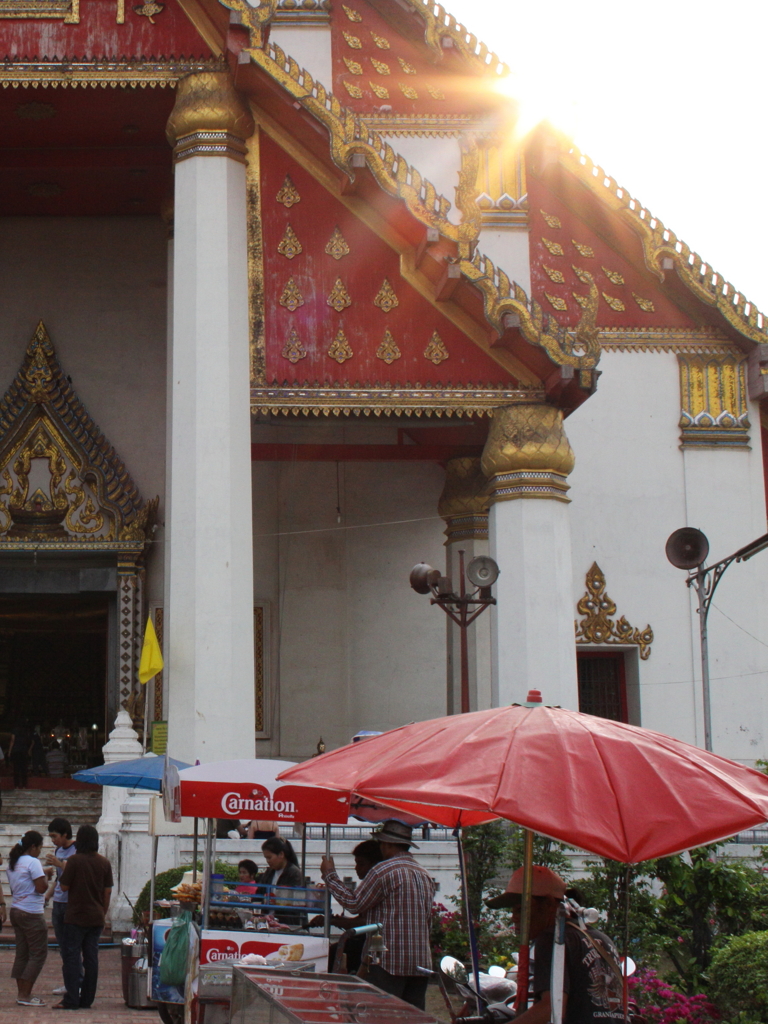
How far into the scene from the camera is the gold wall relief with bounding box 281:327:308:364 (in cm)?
1218

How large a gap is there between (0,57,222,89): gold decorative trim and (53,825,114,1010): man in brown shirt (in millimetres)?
7453

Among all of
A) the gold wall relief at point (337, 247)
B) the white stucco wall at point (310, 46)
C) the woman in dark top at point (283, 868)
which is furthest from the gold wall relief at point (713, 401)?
the woman in dark top at point (283, 868)

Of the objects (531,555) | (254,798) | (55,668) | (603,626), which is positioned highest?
(531,555)

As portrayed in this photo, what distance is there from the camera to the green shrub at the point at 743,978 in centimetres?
596

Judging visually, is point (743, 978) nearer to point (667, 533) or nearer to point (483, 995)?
point (483, 995)

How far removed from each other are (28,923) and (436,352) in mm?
6452

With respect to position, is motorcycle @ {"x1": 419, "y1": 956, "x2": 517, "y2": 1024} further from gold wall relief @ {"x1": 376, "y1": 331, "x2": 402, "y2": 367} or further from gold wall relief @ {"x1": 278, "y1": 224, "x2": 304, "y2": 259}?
gold wall relief @ {"x1": 278, "y1": 224, "x2": 304, "y2": 259}

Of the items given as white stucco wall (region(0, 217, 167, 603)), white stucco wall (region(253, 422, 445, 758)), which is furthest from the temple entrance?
white stucco wall (region(253, 422, 445, 758))

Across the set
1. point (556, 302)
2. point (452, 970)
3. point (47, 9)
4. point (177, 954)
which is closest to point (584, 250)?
point (556, 302)

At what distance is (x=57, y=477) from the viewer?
15844 mm

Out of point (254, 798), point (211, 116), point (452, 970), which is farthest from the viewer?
point (211, 116)

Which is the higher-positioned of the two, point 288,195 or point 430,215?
point 288,195

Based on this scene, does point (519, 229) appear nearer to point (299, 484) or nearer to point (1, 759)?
point (299, 484)

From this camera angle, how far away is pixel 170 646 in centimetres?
1134
